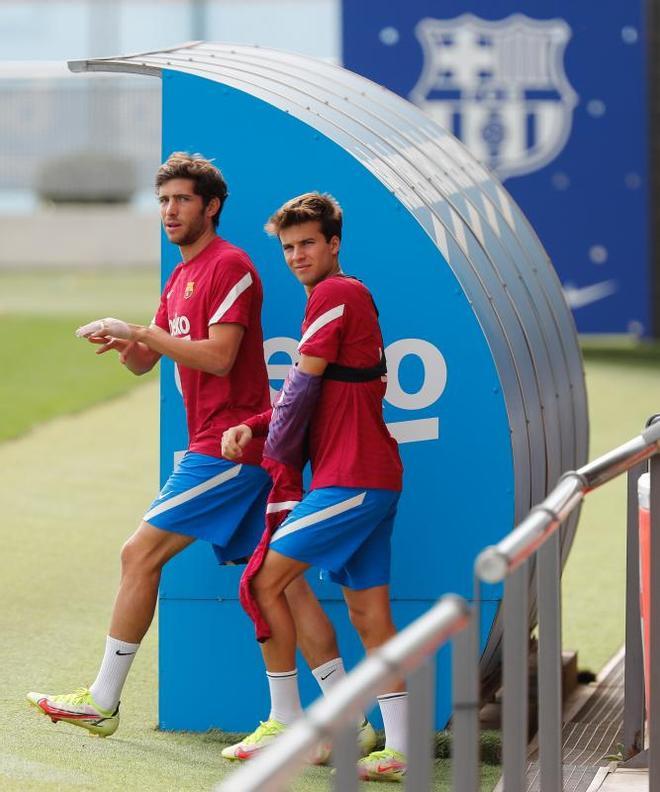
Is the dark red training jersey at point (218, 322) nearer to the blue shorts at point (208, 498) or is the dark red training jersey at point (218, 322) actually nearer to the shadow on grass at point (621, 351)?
the blue shorts at point (208, 498)

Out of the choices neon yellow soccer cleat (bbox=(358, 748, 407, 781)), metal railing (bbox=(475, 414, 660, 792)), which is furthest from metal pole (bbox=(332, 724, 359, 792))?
neon yellow soccer cleat (bbox=(358, 748, 407, 781))

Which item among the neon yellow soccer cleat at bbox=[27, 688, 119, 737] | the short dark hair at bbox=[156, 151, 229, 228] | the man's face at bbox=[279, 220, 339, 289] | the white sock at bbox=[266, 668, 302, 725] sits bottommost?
the neon yellow soccer cleat at bbox=[27, 688, 119, 737]

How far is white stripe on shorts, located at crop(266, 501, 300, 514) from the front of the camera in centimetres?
517

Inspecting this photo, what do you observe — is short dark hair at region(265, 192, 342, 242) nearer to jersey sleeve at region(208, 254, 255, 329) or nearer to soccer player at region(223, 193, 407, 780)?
soccer player at region(223, 193, 407, 780)

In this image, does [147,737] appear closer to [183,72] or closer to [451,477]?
[451,477]

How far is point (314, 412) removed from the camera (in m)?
5.08

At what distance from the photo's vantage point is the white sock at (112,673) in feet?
17.9

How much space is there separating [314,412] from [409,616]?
101cm

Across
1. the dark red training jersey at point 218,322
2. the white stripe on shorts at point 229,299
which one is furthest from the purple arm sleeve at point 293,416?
the white stripe on shorts at point 229,299

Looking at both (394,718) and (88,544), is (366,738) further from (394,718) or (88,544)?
(88,544)

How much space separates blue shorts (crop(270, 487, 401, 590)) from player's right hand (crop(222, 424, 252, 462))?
0.27m

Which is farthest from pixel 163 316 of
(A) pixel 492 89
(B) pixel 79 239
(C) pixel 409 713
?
(B) pixel 79 239

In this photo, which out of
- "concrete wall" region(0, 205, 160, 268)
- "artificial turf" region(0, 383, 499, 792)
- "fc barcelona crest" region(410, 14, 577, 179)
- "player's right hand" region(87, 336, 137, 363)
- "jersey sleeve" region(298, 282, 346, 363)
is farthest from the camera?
"concrete wall" region(0, 205, 160, 268)

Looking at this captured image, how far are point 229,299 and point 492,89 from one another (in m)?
12.6
